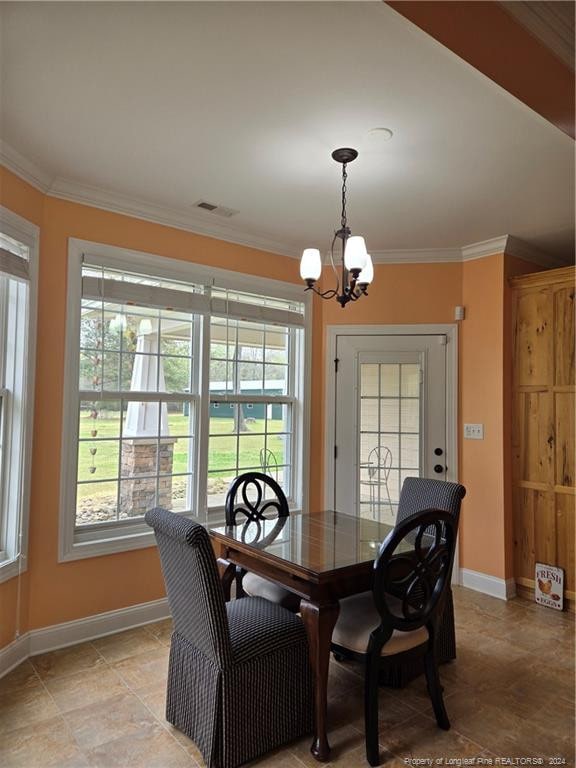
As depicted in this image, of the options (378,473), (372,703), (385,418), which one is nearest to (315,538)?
(372,703)

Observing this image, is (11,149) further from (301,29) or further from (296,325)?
(296,325)


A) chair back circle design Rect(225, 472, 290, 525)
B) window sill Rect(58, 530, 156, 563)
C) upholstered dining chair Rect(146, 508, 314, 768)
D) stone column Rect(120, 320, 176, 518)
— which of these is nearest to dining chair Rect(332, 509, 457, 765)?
upholstered dining chair Rect(146, 508, 314, 768)

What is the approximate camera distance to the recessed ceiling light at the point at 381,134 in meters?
2.31

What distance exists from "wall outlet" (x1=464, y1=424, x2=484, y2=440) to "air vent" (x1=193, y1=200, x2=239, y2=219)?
2476 mm

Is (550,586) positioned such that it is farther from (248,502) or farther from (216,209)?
(216,209)

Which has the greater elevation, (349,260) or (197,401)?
(349,260)

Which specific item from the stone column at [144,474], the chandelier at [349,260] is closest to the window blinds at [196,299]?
the stone column at [144,474]

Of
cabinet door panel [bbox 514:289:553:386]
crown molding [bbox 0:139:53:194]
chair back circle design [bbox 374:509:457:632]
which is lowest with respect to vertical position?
chair back circle design [bbox 374:509:457:632]

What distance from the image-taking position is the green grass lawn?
3.12 meters

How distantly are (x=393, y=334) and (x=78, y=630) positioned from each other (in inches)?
123

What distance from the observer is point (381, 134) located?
2.34 m

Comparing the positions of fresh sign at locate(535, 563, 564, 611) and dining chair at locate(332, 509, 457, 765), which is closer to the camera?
dining chair at locate(332, 509, 457, 765)

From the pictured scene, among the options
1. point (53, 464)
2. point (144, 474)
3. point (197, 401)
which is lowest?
point (144, 474)

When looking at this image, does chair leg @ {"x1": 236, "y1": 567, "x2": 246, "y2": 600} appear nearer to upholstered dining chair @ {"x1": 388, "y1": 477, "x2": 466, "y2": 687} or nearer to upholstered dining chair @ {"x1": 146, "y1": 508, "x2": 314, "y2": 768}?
upholstered dining chair @ {"x1": 146, "y1": 508, "x2": 314, "y2": 768}
